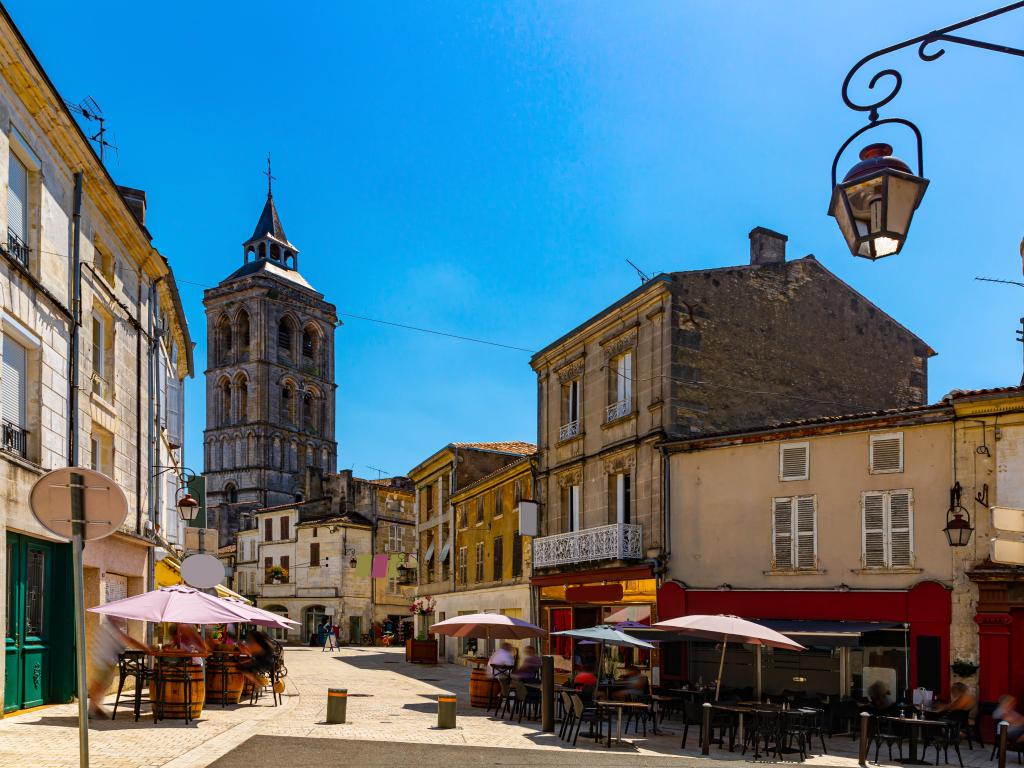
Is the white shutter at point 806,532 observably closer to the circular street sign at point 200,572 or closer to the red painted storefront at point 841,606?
the red painted storefront at point 841,606

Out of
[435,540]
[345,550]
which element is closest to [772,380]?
[435,540]

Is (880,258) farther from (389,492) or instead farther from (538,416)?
(389,492)

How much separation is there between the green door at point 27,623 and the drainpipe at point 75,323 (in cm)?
160

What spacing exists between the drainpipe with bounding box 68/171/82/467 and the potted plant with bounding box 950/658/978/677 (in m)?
14.2

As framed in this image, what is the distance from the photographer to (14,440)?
14031 millimetres

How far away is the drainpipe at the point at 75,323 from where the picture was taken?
1584 centimetres

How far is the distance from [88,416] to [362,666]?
61.8ft

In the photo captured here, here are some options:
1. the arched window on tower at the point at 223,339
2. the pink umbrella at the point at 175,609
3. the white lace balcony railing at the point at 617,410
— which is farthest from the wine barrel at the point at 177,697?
the arched window on tower at the point at 223,339

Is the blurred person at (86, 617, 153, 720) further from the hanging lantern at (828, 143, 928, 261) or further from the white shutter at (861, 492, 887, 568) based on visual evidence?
the hanging lantern at (828, 143, 928, 261)

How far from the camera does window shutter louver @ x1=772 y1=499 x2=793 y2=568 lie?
2094cm

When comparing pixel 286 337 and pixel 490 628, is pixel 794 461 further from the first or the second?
pixel 286 337

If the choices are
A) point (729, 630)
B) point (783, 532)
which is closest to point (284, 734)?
point (729, 630)

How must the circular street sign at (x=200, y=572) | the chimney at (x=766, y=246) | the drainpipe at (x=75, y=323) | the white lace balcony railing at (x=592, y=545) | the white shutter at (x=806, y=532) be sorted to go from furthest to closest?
the chimney at (x=766, y=246) < the white lace balcony railing at (x=592, y=545) < the white shutter at (x=806, y=532) < the circular street sign at (x=200, y=572) < the drainpipe at (x=75, y=323)

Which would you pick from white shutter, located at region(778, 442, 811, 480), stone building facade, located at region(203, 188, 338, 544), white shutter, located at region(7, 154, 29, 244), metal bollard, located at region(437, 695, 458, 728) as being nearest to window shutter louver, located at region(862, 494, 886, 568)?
white shutter, located at region(778, 442, 811, 480)
